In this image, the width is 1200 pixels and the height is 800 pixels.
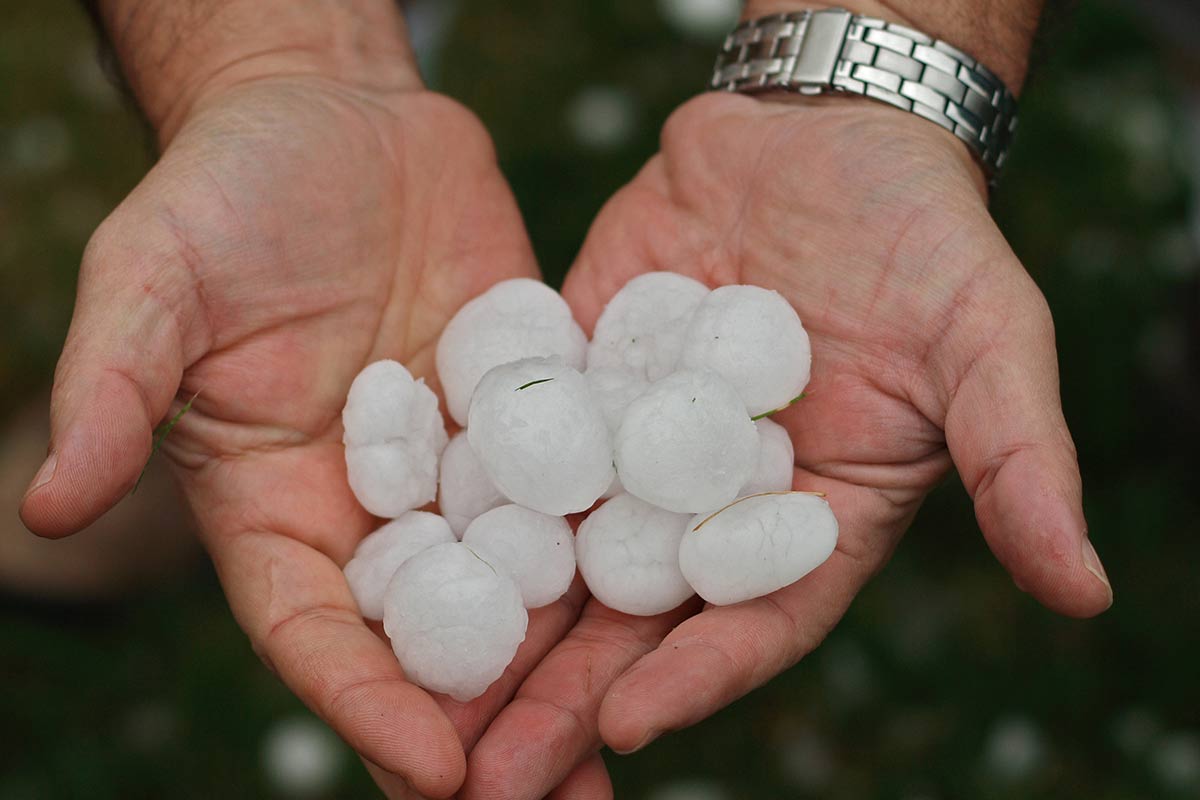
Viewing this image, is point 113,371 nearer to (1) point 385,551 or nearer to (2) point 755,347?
(1) point 385,551

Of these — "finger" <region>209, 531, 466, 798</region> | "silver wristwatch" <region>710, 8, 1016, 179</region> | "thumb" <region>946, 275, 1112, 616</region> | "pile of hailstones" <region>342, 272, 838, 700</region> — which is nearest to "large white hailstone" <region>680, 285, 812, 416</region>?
"pile of hailstones" <region>342, 272, 838, 700</region>

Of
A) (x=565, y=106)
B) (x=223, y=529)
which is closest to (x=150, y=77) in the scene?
(x=223, y=529)

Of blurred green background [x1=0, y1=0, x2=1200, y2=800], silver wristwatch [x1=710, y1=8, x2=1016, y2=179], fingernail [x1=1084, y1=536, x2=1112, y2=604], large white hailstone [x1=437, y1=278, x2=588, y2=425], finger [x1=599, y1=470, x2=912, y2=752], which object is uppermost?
silver wristwatch [x1=710, y1=8, x2=1016, y2=179]

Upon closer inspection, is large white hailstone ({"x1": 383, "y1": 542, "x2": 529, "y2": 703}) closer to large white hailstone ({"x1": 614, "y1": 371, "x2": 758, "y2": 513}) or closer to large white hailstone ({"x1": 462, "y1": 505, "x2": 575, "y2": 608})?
large white hailstone ({"x1": 462, "y1": 505, "x2": 575, "y2": 608})

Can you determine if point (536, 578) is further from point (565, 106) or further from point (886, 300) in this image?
point (565, 106)

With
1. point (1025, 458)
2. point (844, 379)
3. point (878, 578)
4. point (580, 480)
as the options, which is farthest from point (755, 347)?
point (878, 578)
